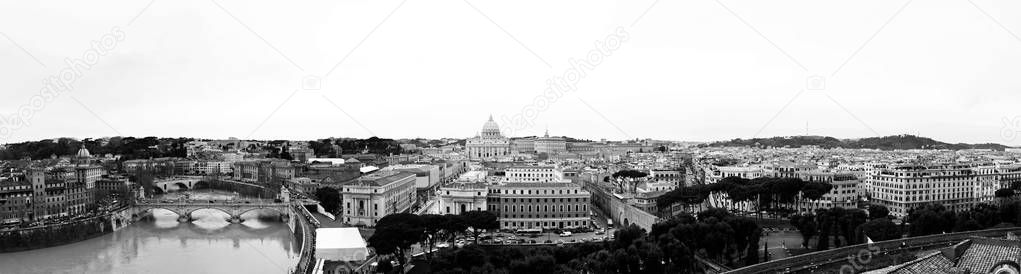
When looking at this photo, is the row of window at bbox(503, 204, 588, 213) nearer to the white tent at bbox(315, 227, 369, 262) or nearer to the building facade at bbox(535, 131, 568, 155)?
the white tent at bbox(315, 227, 369, 262)

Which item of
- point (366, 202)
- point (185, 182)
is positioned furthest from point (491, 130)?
point (366, 202)

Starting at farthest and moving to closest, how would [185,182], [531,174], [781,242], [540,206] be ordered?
[185,182] → [531,174] → [540,206] → [781,242]

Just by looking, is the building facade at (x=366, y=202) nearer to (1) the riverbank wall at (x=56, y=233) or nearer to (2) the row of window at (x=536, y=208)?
(2) the row of window at (x=536, y=208)

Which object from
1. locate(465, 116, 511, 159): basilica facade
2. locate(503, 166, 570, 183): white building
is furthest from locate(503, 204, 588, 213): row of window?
locate(465, 116, 511, 159): basilica facade

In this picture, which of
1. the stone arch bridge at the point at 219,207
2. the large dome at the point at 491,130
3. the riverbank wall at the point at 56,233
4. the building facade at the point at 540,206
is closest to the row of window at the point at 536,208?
the building facade at the point at 540,206

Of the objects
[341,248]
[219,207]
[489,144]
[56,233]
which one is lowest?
[56,233]

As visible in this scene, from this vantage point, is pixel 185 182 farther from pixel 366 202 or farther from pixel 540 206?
pixel 540 206
